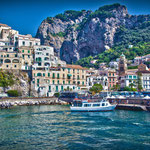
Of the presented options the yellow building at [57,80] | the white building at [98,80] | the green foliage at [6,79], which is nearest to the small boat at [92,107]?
the yellow building at [57,80]

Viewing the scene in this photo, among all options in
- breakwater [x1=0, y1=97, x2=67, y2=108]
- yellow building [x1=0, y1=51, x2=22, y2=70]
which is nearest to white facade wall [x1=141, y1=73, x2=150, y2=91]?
breakwater [x1=0, y1=97, x2=67, y2=108]

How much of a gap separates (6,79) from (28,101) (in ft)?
43.9

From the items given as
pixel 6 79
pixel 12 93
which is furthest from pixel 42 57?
pixel 12 93

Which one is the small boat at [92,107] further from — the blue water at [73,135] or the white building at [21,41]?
the white building at [21,41]

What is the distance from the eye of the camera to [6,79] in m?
86.2

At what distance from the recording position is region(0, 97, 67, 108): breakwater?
75719 mm

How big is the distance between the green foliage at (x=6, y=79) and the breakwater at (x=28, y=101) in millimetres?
8784

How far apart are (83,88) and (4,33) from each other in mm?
52519

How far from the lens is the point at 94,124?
40656mm

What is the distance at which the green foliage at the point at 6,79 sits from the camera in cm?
8436

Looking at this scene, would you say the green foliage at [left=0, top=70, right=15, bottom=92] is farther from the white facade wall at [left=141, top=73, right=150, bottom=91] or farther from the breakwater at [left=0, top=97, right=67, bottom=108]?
the white facade wall at [left=141, top=73, right=150, bottom=91]

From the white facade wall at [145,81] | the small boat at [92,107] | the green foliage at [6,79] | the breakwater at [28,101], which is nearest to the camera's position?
the small boat at [92,107]

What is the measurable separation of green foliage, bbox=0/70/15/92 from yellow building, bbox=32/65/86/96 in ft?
27.4

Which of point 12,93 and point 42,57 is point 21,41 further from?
point 12,93
